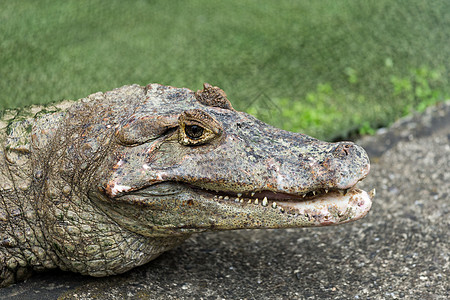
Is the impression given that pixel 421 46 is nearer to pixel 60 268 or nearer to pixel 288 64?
pixel 288 64

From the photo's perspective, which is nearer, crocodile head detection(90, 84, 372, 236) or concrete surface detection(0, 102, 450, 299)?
crocodile head detection(90, 84, 372, 236)

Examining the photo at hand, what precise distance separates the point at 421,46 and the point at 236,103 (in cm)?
409

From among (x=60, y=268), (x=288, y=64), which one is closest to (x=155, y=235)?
(x=60, y=268)

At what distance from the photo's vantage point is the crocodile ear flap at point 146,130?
10.7 feet

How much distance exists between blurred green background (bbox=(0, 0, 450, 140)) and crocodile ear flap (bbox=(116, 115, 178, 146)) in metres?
0.76

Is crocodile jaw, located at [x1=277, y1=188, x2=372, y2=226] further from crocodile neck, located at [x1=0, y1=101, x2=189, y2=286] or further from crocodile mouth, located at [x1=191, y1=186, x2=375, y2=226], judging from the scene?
crocodile neck, located at [x1=0, y1=101, x2=189, y2=286]

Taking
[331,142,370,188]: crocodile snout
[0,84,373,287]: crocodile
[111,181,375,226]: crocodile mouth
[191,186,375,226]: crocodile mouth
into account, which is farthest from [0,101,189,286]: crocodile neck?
[331,142,370,188]: crocodile snout

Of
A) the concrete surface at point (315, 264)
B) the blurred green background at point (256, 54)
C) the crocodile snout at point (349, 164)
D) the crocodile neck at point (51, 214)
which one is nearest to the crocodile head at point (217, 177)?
the crocodile snout at point (349, 164)

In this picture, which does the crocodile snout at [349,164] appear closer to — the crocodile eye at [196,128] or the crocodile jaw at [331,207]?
the crocodile jaw at [331,207]

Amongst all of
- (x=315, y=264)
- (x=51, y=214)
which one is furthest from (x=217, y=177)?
(x=315, y=264)

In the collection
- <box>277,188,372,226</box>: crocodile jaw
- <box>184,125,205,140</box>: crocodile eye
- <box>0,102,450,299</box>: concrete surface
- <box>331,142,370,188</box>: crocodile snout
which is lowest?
<box>0,102,450,299</box>: concrete surface

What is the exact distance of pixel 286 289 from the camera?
3760 millimetres

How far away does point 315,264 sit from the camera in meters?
4.11

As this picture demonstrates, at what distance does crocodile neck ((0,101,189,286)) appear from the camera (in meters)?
3.39
